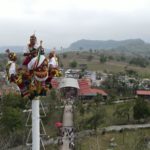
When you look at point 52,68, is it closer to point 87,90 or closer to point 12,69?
point 12,69

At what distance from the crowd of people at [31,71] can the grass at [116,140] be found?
20.4m

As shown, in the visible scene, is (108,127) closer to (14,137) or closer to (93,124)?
(93,124)

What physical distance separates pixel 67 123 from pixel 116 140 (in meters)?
7.92

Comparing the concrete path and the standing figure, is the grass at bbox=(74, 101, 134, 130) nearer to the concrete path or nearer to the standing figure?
the concrete path

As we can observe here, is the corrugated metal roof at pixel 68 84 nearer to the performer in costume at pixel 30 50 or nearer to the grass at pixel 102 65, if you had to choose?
the grass at pixel 102 65

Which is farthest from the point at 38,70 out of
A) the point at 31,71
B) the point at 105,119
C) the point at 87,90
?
the point at 87,90

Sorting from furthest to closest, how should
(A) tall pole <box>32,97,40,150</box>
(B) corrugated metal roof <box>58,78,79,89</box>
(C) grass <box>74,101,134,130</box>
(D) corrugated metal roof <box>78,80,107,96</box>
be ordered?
(B) corrugated metal roof <box>58,78,79,89</box> → (D) corrugated metal roof <box>78,80,107,96</box> → (C) grass <box>74,101,134,130</box> → (A) tall pole <box>32,97,40,150</box>

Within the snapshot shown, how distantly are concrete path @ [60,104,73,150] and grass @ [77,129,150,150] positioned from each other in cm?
99

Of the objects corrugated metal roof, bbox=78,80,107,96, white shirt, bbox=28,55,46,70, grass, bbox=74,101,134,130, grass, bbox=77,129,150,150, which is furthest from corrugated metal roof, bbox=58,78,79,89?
white shirt, bbox=28,55,46,70

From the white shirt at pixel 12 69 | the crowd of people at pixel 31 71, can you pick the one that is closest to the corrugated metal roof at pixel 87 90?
the crowd of people at pixel 31 71

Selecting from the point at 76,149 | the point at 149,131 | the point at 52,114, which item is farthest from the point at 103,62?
the point at 76,149

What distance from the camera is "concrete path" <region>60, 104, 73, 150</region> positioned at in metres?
31.8

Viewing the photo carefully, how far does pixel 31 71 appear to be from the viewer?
9.80 m

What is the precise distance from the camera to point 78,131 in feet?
123
